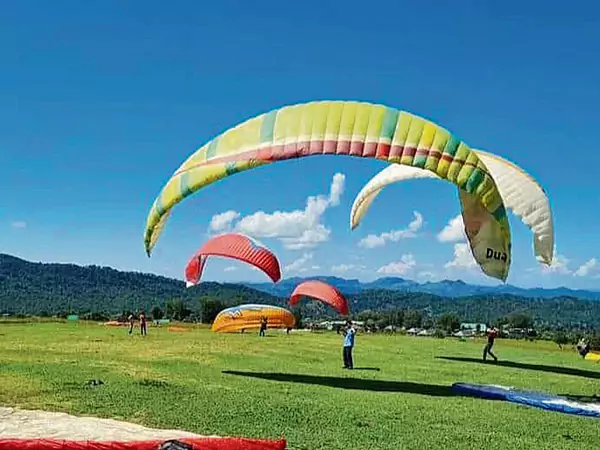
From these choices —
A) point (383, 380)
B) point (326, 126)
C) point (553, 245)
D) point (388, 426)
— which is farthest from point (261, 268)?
point (388, 426)

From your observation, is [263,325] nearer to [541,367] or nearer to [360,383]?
[541,367]

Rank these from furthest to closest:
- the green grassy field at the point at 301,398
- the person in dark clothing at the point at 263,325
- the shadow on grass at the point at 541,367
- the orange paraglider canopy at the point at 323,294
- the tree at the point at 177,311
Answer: the tree at the point at 177,311, the person in dark clothing at the point at 263,325, the orange paraglider canopy at the point at 323,294, the shadow on grass at the point at 541,367, the green grassy field at the point at 301,398

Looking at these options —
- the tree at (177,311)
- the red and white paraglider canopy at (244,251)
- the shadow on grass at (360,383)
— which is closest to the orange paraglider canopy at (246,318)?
the red and white paraglider canopy at (244,251)

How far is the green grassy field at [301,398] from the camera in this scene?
10742mm

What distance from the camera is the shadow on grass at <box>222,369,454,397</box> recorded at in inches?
620

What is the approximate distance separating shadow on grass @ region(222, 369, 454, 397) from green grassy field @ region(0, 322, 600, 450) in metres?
0.03

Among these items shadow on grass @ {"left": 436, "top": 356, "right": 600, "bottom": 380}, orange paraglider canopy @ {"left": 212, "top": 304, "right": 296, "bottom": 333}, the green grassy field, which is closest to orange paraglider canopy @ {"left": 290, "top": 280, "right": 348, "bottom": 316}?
orange paraglider canopy @ {"left": 212, "top": 304, "right": 296, "bottom": 333}

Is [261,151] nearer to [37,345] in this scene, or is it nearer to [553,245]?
[553,245]

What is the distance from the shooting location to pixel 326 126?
1370 cm

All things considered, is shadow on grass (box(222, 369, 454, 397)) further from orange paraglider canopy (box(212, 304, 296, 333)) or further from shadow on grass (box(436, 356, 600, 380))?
orange paraglider canopy (box(212, 304, 296, 333))

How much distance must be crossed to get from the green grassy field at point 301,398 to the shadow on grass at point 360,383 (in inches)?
1.1

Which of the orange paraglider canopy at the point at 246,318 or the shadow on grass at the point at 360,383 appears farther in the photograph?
the orange paraglider canopy at the point at 246,318

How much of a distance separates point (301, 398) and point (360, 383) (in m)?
3.59

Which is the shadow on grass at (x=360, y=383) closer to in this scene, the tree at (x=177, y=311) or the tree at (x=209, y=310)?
the tree at (x=209, y=310)
